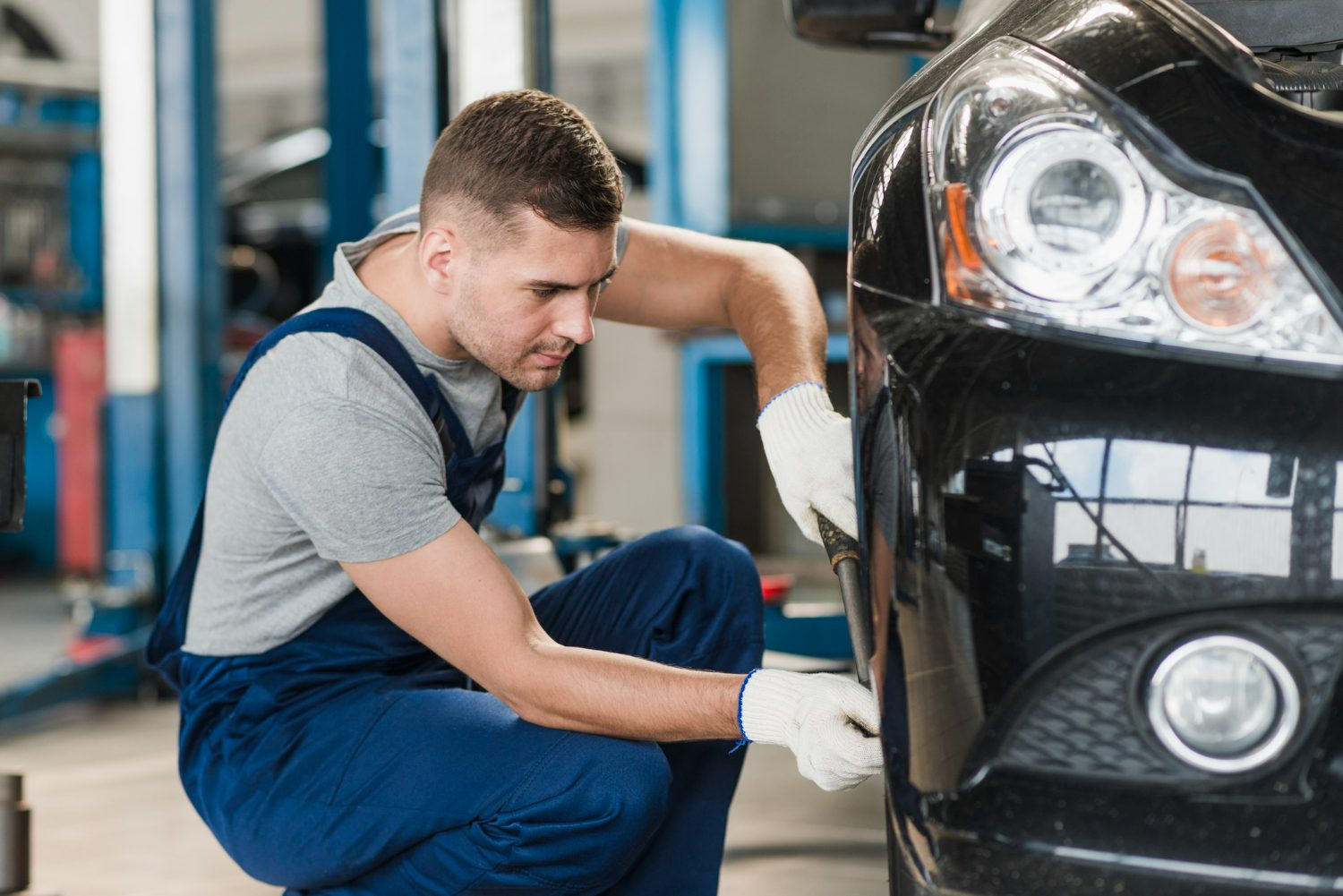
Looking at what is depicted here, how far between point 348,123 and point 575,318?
2281 mm

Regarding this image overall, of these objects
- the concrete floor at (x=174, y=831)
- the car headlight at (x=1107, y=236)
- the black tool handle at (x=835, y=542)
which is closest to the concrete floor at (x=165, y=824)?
the concrete floor at (x=174, y=831)

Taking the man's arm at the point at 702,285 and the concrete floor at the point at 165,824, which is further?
the concrete floor at the point at 165,824

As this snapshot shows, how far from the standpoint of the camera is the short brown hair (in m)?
1.43

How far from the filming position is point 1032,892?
936mm

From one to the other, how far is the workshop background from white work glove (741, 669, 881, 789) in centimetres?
73

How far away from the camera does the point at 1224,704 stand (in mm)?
912

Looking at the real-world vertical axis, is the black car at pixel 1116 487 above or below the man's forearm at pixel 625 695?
above

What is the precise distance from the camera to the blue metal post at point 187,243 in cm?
354

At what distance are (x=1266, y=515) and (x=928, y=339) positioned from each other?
0.25 m

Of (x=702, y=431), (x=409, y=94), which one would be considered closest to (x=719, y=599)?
(x=409, y=94)

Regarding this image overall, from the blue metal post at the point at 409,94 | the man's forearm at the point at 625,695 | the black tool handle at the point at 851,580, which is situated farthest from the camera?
the blue metal post at the point at 409,94

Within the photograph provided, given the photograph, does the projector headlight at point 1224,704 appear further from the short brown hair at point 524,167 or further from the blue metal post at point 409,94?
the blue metal post at point 409,94

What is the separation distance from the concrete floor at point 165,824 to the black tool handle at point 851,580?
772mm

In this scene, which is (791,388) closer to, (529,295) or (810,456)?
(810,456)
